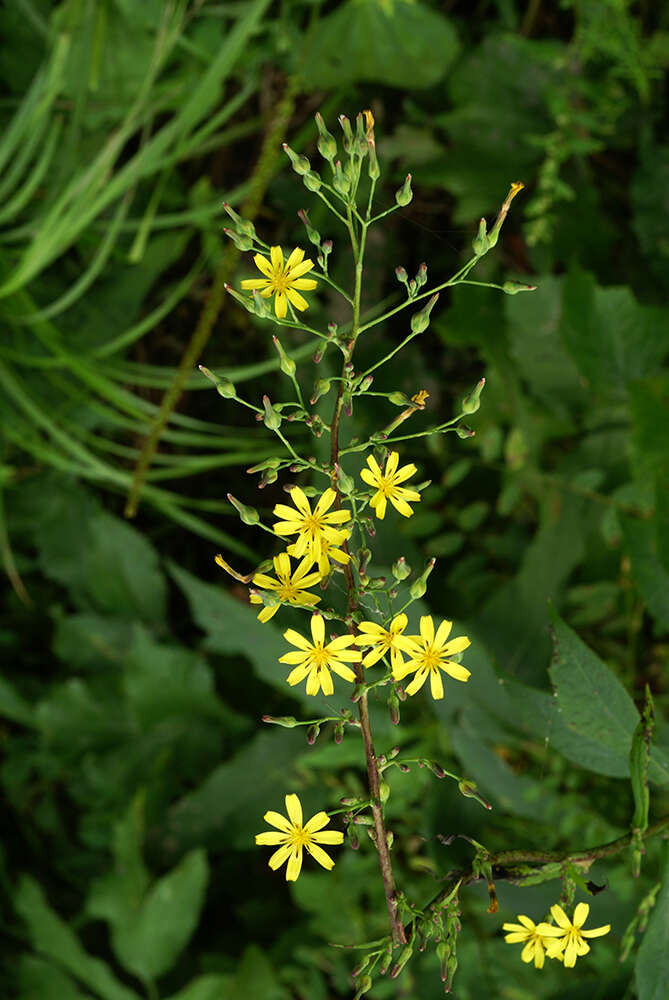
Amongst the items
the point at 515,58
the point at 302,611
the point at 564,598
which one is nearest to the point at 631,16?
the point at 515,58

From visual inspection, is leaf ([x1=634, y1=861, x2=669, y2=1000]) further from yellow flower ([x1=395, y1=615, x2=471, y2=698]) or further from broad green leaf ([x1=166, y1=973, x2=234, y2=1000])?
broad green leaf ([x1=166, y1=973, x2=234, y2=1000])

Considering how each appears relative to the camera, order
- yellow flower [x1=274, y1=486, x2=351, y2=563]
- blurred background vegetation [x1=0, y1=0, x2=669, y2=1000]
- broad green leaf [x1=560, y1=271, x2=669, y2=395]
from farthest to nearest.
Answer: blurred background vegetation [x1=0, y1=0, x2=669, y2=1000], broad green leaf [x1=560, y1=271, x2=669, y2=395], yellow flower [x1=274, y1=486, x2=351, y2=563]

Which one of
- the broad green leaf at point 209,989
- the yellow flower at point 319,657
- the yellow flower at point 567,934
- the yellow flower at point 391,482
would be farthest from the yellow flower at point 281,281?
the broad green leaf at point 209,989

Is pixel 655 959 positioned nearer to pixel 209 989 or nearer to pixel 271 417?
pixel 271 417

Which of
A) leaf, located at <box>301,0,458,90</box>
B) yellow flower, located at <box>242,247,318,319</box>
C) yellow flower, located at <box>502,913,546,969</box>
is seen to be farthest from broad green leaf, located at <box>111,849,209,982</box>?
leaf, located at <box>301,0,458,90</box>

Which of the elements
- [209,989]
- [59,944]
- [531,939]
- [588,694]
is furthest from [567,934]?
[59,944]

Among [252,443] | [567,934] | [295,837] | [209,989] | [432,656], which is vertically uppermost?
[432,656]

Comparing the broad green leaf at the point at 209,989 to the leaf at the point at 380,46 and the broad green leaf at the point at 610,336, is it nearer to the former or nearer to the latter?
the broad green leaf at the point at 610,336
